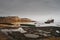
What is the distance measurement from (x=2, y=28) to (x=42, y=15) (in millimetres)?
539

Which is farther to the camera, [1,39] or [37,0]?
[37,0]

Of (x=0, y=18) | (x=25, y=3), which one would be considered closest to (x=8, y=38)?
(x=0, y=18)

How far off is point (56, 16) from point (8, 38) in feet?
2.21

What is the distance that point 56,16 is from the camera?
1717mm

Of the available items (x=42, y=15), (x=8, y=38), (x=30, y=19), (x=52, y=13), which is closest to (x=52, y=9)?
(x=52, y=13)

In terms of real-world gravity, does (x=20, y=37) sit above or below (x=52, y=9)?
below

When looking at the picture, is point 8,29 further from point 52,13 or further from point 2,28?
point 52,13

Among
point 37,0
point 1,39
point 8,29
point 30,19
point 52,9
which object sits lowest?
point 1,39

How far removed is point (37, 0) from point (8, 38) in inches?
24.3

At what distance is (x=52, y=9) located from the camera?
1751 millimetres

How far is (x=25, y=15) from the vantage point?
170 centimetres

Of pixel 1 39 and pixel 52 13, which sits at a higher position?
pixel 52 13

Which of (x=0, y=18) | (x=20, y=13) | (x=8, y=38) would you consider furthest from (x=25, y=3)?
(x=8, y=38)

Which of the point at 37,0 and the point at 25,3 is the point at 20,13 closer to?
the point at 25,3
